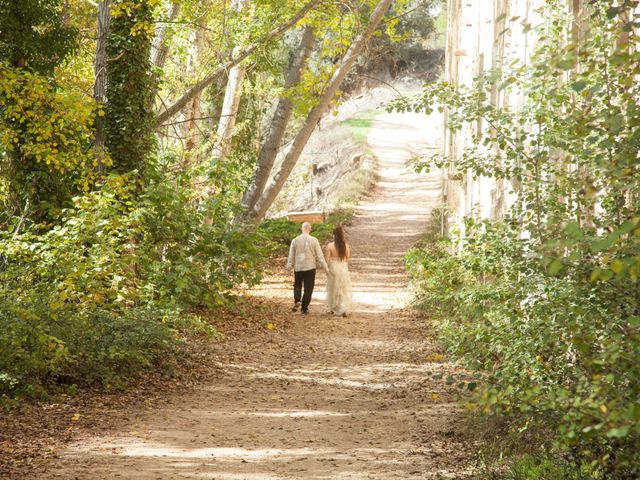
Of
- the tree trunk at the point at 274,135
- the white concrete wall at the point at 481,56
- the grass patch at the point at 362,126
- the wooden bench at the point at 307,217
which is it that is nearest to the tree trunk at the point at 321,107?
the tree trunk at the point at 274,135

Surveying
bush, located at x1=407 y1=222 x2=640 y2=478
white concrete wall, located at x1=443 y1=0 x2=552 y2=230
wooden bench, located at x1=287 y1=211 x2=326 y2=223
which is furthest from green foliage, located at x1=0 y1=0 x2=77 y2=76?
wooden bench, located at x1=287 y1=211 x2=326 y2=223

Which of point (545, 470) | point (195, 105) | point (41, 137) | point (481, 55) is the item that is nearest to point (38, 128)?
point (41, 137)

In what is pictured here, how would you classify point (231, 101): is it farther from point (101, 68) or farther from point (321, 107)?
point (101, 68)

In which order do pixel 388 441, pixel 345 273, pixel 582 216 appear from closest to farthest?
1. pixel 582 216
2. pixel 388 441
3. pixel 345 273

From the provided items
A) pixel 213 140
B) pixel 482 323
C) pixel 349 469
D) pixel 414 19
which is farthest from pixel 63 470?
pixel 414 19

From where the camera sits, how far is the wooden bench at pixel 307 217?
2836cm

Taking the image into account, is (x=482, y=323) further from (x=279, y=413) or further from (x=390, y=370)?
(x=390, y=370)

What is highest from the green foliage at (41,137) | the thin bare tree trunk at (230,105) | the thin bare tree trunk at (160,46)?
the thin bare tree trunk at (160,46)

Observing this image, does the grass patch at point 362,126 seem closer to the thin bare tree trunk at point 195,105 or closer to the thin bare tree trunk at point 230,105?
the thin bare tree trunk at point 195,105

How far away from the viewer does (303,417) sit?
8672 millimetres

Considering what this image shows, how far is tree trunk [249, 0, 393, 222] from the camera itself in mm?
17734

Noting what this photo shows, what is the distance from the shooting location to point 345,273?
15.9 meters

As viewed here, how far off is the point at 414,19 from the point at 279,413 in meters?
44.7

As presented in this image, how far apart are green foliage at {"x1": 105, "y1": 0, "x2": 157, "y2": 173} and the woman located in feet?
14.6
